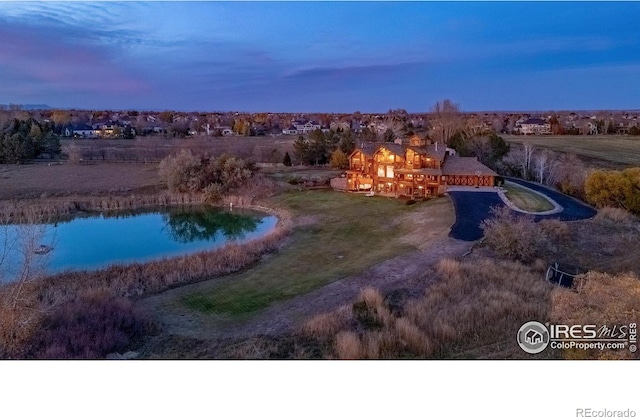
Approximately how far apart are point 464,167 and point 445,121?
15.4 ft

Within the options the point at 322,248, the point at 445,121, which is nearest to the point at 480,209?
the point at 322,248

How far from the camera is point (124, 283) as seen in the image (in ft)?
32.9

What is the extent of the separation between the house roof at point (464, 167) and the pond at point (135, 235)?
7.68 metres

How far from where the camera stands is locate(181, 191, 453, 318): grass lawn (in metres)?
9.19

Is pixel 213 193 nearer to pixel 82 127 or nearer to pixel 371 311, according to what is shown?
pixel 82 127

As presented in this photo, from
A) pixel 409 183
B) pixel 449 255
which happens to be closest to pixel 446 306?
pixel 449 255

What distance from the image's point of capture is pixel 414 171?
18.8 meters

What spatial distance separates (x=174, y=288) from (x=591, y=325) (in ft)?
26.4

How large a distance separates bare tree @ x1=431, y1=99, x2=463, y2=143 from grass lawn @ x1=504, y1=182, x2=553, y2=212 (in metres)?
5.02

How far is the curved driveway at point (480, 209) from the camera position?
12.1 m

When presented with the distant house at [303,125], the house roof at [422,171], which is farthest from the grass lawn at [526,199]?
the distant house at [303,125]

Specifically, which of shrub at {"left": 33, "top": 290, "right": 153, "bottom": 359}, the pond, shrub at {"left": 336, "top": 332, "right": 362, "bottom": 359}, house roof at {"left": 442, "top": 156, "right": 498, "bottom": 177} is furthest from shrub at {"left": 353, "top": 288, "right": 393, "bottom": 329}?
house roof at {"left": 442, "top": 156, "right": 498, "bottom": 177}

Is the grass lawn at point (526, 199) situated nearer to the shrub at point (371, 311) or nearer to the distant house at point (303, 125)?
the shrub at point (371, 311)
